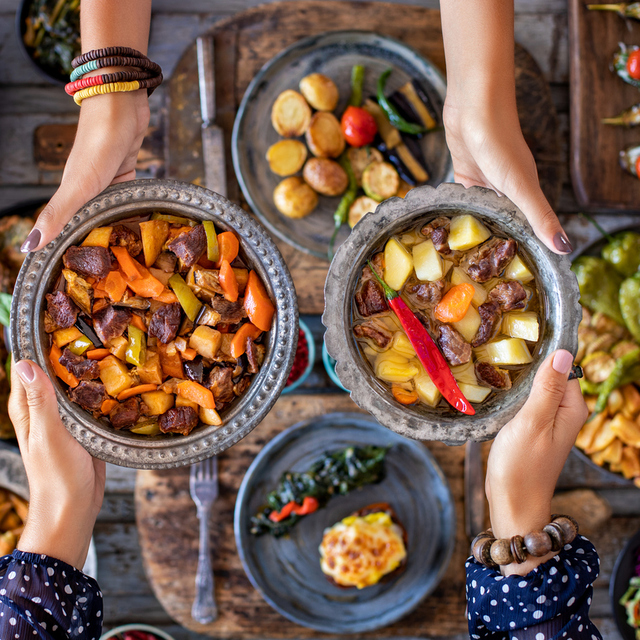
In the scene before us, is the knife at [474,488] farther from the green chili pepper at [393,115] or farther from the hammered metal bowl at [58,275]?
the green chili pepper at [393,115]

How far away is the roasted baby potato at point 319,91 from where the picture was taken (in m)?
2.79

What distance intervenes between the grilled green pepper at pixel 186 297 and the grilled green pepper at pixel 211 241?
148mm

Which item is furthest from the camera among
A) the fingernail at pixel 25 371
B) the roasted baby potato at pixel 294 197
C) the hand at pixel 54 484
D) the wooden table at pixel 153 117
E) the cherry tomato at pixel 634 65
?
the wooden table at pixel 153 117

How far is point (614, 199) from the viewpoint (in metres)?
3.10

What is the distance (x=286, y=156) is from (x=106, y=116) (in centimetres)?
96

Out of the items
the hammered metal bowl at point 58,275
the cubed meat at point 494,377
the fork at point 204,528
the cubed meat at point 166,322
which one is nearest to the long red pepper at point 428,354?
the cubed meat at point 494,377

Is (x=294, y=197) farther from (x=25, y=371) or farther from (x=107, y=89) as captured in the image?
(x=25, y=371)

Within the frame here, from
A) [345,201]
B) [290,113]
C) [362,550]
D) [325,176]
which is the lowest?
[362,550]

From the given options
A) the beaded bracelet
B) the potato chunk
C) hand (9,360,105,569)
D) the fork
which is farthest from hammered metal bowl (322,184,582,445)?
the fork

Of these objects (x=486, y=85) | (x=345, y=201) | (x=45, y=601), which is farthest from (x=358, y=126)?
(x=45, y=601)

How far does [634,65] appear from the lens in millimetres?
2977

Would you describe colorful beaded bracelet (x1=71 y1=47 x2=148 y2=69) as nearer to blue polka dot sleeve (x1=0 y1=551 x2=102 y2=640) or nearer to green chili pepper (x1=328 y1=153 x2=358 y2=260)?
green chili pepper (x1=328 y1=153 x2=358 y2=260)

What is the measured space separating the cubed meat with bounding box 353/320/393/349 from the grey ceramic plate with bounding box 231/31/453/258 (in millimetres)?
1013

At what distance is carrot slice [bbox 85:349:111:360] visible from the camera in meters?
1.95
